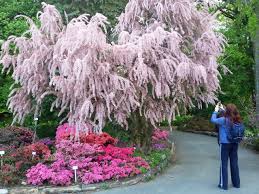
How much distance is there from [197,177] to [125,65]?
3228mm

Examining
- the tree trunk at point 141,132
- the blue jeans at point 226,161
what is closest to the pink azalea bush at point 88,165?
the tree trunk at point 141,132

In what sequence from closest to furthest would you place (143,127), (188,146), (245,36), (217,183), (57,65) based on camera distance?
(217,183) < (57,65) < (143,127) < (188,146) < (245,36)

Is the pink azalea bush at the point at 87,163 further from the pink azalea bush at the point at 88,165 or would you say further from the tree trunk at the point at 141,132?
the tree trunk at the point at 141,132

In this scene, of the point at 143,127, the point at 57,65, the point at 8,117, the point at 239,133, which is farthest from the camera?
the point at 8,117

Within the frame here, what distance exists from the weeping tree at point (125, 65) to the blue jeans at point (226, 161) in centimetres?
225

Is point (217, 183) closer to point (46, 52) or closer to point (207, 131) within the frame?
point (46, 52)

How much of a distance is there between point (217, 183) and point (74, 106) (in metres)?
3.74

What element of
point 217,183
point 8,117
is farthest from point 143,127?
point 8,117

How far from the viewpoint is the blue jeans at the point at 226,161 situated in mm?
8891

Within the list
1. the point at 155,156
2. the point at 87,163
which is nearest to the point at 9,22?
the point at 155,156

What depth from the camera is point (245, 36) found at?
72.5ft

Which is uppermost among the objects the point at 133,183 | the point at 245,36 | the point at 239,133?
the point at 245,36

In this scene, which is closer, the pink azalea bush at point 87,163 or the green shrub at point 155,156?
the pink azalea bush at point 87,163

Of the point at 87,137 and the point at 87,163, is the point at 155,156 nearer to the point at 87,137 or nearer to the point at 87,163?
the point at 87,137
